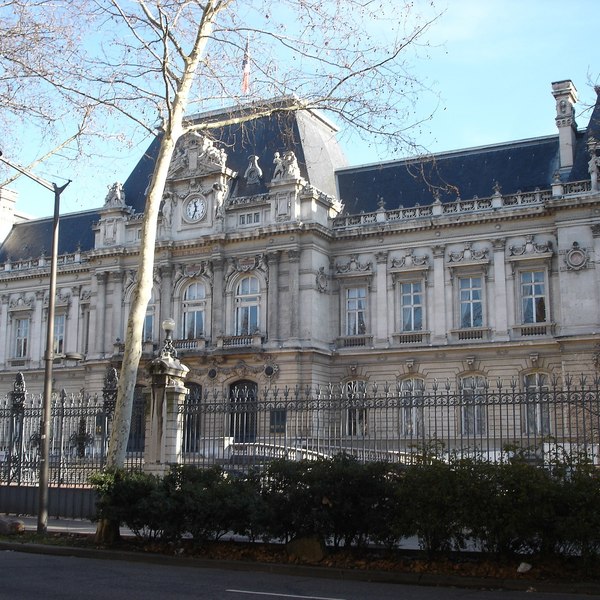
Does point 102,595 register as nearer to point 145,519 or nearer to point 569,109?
point 145,519

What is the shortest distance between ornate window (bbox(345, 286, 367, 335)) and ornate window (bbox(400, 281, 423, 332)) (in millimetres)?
1911

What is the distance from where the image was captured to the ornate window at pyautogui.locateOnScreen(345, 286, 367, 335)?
40.6 m

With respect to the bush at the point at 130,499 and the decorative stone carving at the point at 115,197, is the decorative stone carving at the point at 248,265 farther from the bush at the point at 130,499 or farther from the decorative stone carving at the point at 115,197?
the bush at the point at 130,499

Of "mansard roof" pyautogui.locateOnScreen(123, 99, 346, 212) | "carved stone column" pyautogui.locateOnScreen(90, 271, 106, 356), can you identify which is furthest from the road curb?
"carved stone column" pyautogui.locateOnScreen(90, 271, 106, 356)

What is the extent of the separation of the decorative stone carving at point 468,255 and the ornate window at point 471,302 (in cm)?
91

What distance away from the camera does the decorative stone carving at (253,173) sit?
4288 centimetres

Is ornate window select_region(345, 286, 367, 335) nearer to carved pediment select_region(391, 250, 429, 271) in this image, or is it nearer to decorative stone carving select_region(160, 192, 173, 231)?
carved pediment select_region(391, 250, 429, 271)

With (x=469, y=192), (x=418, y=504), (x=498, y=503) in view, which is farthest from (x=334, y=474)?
(x=469, y=192)

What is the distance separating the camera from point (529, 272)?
122 ft

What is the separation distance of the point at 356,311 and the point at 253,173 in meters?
8.88

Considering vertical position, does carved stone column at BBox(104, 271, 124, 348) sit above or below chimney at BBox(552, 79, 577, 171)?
below

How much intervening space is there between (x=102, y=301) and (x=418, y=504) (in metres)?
35.0

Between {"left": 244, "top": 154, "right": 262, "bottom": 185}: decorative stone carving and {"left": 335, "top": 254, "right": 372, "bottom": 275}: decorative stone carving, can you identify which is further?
{"left": 244, "top": 154, "right": 262, "bottom": 185}: decorative stone carving

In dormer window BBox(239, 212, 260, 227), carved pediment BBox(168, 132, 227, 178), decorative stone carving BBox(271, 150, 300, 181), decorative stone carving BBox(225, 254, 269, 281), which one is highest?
carved pediment BBox(168, 132, 227, 178)
